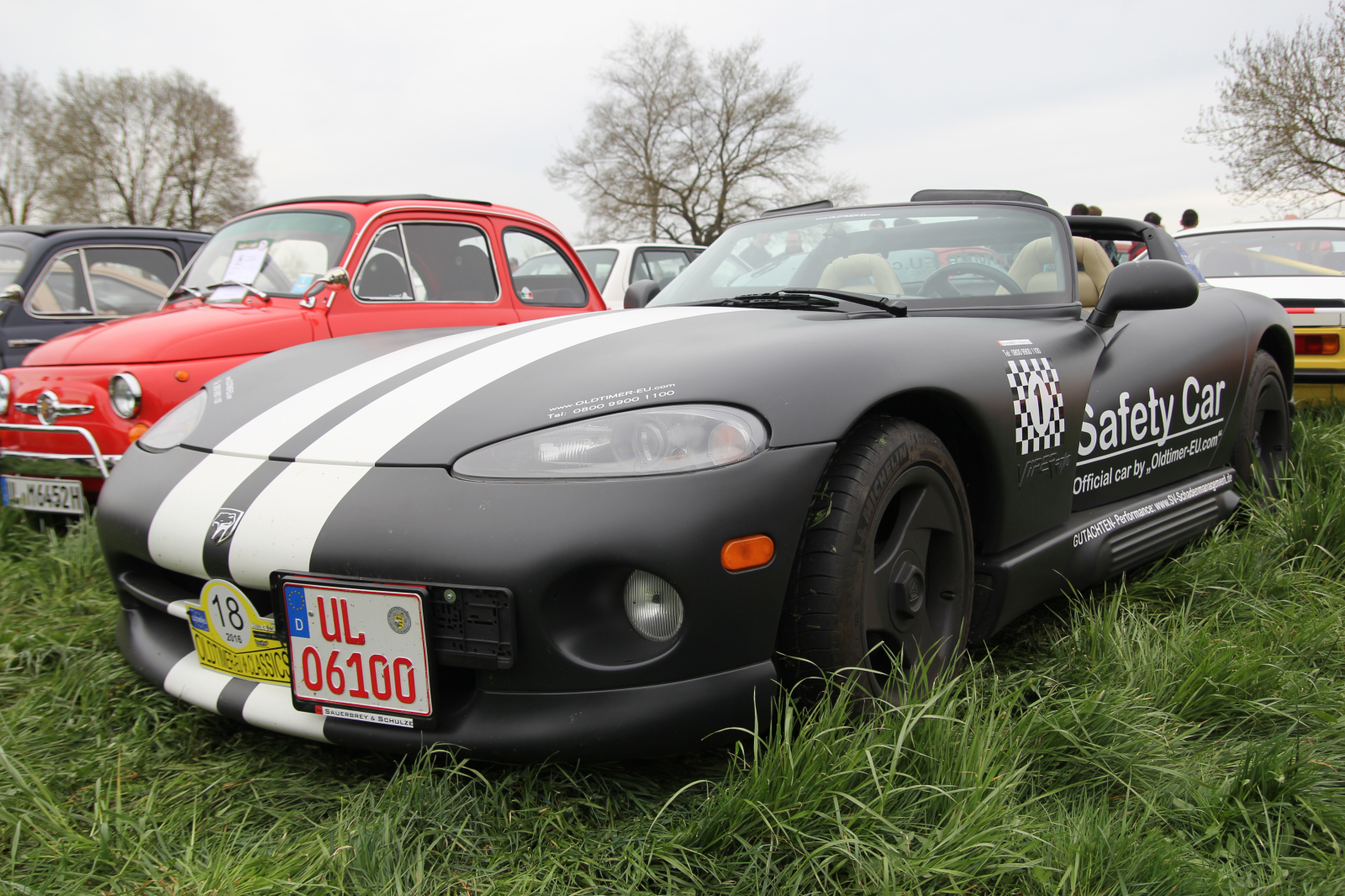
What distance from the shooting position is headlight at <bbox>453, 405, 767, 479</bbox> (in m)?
1.54

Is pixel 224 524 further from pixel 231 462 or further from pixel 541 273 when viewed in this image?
pixel 541 273

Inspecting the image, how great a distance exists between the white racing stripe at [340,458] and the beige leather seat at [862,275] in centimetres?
89

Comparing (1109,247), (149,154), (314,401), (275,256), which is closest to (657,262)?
(1109,247)

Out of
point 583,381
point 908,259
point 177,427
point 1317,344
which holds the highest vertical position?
point 908,259

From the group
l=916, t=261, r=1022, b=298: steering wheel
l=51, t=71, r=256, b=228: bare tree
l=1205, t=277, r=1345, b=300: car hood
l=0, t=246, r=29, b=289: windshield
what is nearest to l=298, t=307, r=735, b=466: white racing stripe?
l=916, t=261, r=1022, b=298: steering wheel

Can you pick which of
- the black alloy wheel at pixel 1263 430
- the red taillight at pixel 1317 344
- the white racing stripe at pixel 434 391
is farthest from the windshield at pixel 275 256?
the red taillight at pixel 1317 344

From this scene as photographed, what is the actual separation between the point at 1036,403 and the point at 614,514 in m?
1.21

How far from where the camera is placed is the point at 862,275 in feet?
8.68

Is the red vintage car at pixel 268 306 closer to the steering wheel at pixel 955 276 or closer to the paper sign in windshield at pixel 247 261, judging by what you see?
the paper sign in windshield at pixel 247 261

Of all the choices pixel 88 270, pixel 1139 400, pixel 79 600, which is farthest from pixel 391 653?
pixel 88 270

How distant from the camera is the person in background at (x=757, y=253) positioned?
298 centimetres

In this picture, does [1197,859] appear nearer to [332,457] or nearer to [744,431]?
[744,431]

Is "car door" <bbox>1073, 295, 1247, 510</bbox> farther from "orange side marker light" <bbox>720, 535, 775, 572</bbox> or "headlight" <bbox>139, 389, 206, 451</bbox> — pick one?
"headlight" <bbox>139, 389, 206, 451</bbox>

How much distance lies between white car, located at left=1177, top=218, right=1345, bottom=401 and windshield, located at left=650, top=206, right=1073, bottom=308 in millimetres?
2779
